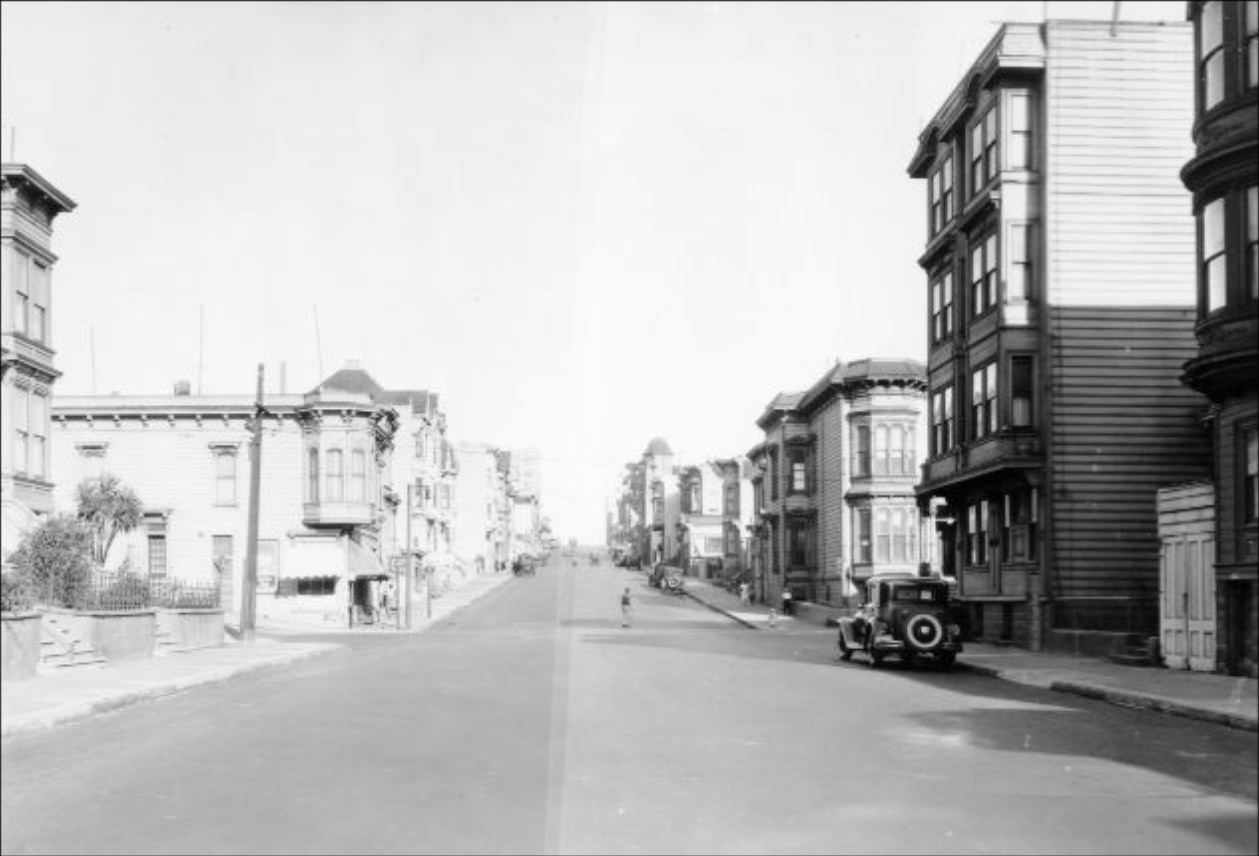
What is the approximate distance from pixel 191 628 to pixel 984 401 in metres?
21.8

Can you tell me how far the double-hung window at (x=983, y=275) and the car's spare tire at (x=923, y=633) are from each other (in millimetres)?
11089

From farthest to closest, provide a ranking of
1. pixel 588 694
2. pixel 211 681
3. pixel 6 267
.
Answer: pixel 6 267
pixel 211 681
pixel 588 694

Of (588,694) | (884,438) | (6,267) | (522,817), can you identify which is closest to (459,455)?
(884,438)

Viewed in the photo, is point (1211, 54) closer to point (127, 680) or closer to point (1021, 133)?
point (1021, 133)

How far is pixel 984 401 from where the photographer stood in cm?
3703

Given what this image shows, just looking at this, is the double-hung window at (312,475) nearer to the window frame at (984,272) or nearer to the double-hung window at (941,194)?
the double-hung window at (941,194)

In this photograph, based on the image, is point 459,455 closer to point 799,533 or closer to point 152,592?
point 799,533

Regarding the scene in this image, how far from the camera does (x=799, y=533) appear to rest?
2864 inches

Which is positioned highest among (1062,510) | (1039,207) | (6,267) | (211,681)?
(1039,207)

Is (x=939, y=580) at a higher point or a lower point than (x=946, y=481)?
lower

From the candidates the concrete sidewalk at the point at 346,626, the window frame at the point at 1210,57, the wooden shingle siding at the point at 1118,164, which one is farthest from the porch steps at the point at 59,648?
the wooden shingle siding at the point at 1118,164

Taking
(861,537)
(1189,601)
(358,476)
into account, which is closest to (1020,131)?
(1189,601)

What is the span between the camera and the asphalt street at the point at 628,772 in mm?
9461

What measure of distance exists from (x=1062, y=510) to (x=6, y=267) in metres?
25.2
